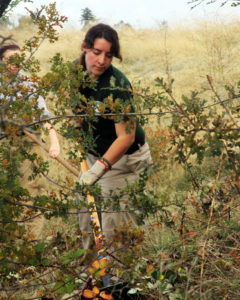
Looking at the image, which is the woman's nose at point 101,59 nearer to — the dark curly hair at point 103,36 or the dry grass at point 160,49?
the dark curly hair at point 103,36

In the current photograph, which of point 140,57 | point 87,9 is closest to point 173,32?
point 140,57

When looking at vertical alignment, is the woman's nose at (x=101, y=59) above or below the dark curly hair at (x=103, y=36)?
below

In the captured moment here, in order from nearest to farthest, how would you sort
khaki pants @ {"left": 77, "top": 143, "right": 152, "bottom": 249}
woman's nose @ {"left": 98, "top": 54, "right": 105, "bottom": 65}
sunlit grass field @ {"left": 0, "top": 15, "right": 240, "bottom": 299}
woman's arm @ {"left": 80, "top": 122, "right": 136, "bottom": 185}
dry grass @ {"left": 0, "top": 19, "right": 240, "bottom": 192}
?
woman's arm @ {"left": 80, "top": 122, "right": 136, "bottom": 185}
woman's nose @ {"left": 98, "top": 54, "right": 105, "bottom": 65}
khaki pants @ {"left": 77, "top": 143, "right": 152, "bottom": 249}
sunlit grass field @ {"left": 0, "top": 15, "right": 240, "bottom": 299}
dry grass @ {"left": 0, "top": 19, "right": 240, "bottom": 192}

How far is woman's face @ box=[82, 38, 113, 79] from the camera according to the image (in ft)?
8.91

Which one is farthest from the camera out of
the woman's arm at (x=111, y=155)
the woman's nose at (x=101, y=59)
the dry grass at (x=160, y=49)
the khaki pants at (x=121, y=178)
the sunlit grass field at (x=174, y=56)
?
the dry grass at (x=160, y=49)

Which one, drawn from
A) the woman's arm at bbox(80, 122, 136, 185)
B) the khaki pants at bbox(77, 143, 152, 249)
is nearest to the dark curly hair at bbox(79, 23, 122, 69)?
the woman's arm at bbox(80, 122, 136, 185)

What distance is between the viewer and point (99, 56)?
2.72 meters

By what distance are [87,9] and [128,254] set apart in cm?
2835

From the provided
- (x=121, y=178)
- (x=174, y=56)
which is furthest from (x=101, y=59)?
(x=174, y=56)

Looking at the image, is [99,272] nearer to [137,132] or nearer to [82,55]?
[137,132]

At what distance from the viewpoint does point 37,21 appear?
2.20 m

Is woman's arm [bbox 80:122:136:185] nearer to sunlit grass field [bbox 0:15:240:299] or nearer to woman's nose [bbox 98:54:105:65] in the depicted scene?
woman's nose [bbox 98:54:105:65]

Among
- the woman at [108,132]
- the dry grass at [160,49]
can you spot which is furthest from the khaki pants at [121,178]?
the dry grass at [160,49]

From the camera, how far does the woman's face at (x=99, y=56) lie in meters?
2.71
